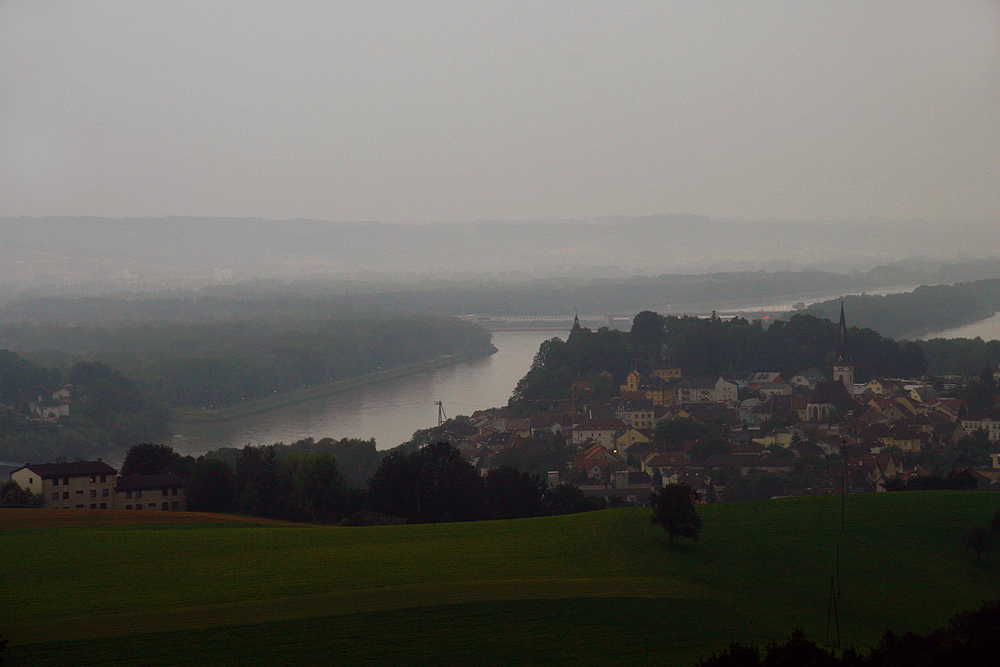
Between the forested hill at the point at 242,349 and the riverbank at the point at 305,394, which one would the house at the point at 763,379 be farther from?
the forested hill at the point at 242,349

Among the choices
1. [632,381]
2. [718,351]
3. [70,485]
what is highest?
[718,351]

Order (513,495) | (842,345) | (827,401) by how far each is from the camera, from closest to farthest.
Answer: (513,495) < (827,401) < (842,345)

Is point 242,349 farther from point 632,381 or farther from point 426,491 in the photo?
point 426,491

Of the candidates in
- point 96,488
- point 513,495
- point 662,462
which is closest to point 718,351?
point 662,462

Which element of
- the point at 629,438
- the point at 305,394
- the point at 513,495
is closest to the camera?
the point at 513,495

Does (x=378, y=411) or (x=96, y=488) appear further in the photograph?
(x=378, y=411)

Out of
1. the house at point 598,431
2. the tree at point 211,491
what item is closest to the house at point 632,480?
the house at point 598,431
